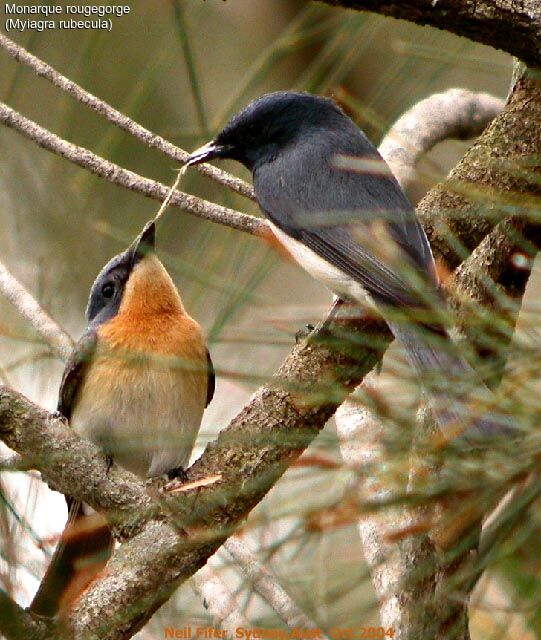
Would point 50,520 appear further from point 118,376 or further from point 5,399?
point 5,399

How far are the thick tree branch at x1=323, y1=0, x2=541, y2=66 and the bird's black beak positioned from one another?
1957 millimetres

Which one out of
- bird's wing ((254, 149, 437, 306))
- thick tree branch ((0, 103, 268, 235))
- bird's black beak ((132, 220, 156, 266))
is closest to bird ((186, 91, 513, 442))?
bird's wing ((254, 149, 437, 306))

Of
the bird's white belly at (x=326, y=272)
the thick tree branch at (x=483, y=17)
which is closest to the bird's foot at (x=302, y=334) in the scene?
the thick tree branch at (x=483, y=17)

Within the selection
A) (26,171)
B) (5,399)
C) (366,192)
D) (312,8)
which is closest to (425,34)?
(312,8)

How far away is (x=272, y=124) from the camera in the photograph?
4062 millimetres

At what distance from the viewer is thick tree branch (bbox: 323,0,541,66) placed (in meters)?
2.03

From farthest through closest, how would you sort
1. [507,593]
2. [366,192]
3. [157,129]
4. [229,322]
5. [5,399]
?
[157,129] → [366,192] → [5,399] → [229,322] → [507,593]

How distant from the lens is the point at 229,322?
2.35 meters

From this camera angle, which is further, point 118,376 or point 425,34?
point 118,376

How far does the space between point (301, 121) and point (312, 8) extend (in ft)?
2.73

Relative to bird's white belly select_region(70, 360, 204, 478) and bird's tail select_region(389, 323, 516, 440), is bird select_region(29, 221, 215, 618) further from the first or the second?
bird's tail select_region(389, 323, 516, 440)

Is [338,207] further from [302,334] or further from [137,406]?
[302,334]

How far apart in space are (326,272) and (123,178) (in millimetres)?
801

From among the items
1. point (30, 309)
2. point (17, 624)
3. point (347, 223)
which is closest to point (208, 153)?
point (30, 309)
